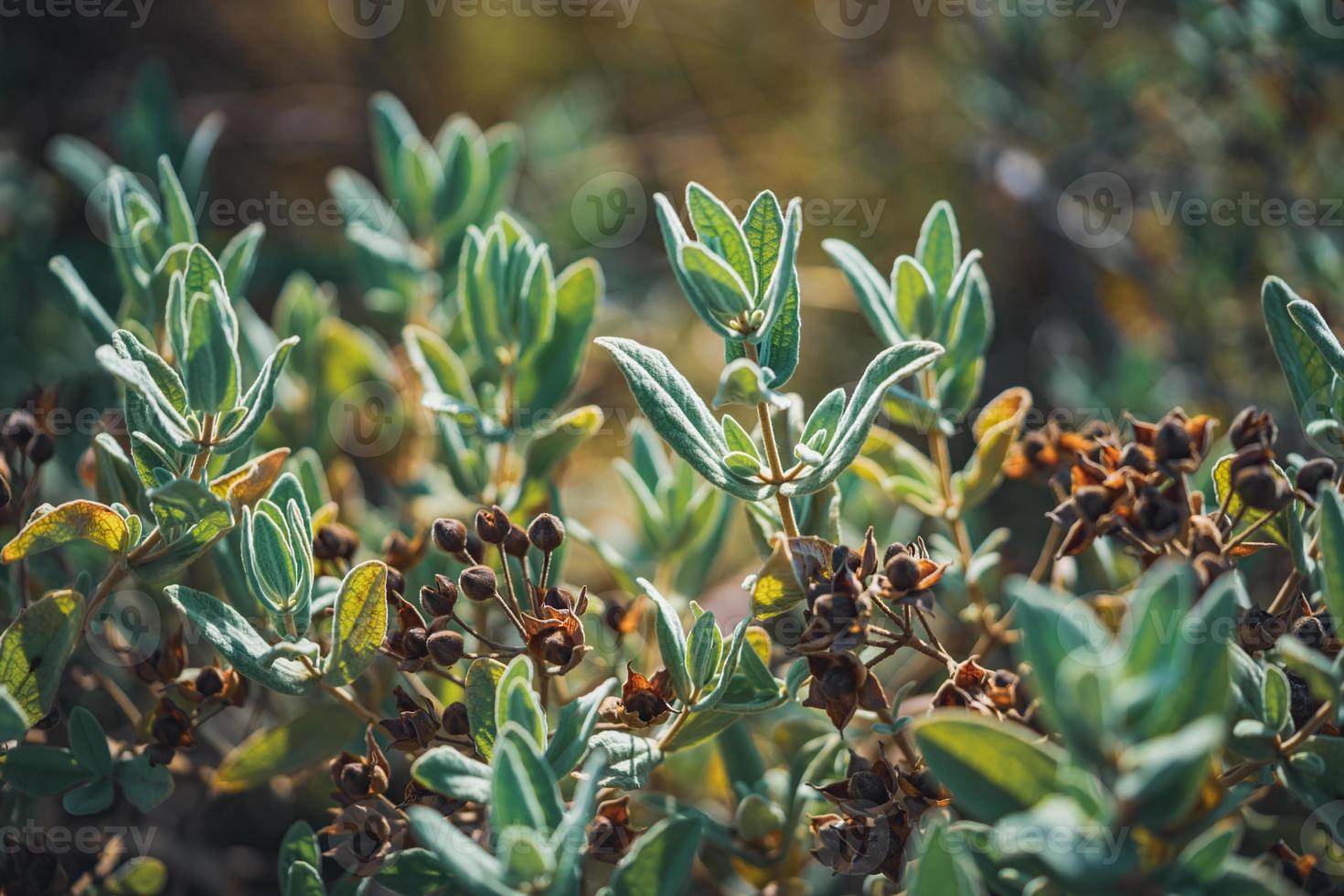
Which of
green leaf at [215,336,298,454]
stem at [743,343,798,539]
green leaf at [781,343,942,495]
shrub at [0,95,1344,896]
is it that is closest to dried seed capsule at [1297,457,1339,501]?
shrub at [0,95,1344,896]

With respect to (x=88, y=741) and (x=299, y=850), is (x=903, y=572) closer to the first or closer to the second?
(x=299, y=850)

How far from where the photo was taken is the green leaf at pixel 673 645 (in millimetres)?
1007

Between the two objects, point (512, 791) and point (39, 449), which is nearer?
point (512, 791)

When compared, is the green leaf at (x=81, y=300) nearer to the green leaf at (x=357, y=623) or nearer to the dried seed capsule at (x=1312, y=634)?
the green leaf at (x=357, y=623)

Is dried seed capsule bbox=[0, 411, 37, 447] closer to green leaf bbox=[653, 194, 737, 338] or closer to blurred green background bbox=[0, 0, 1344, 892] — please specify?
blurred green background bbox=[0, 0, 1344, 892]

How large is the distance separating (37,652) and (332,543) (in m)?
0.33

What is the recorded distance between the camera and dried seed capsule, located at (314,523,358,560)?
4.18 ft

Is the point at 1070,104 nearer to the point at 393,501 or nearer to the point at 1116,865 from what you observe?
the point at 393,501

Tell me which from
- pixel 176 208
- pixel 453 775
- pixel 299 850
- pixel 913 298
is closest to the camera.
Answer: pixel 453 775

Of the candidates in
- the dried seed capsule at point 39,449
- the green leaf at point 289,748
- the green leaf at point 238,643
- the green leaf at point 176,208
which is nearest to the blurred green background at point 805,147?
the dried seed capsule at point 39,449

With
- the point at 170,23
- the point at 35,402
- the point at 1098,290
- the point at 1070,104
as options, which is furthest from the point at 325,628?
the point at 170,23

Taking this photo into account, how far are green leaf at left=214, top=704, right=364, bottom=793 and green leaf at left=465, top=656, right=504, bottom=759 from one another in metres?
0.32

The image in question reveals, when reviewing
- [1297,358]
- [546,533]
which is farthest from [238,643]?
[1297,358]

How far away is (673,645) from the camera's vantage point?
102 centimetres
